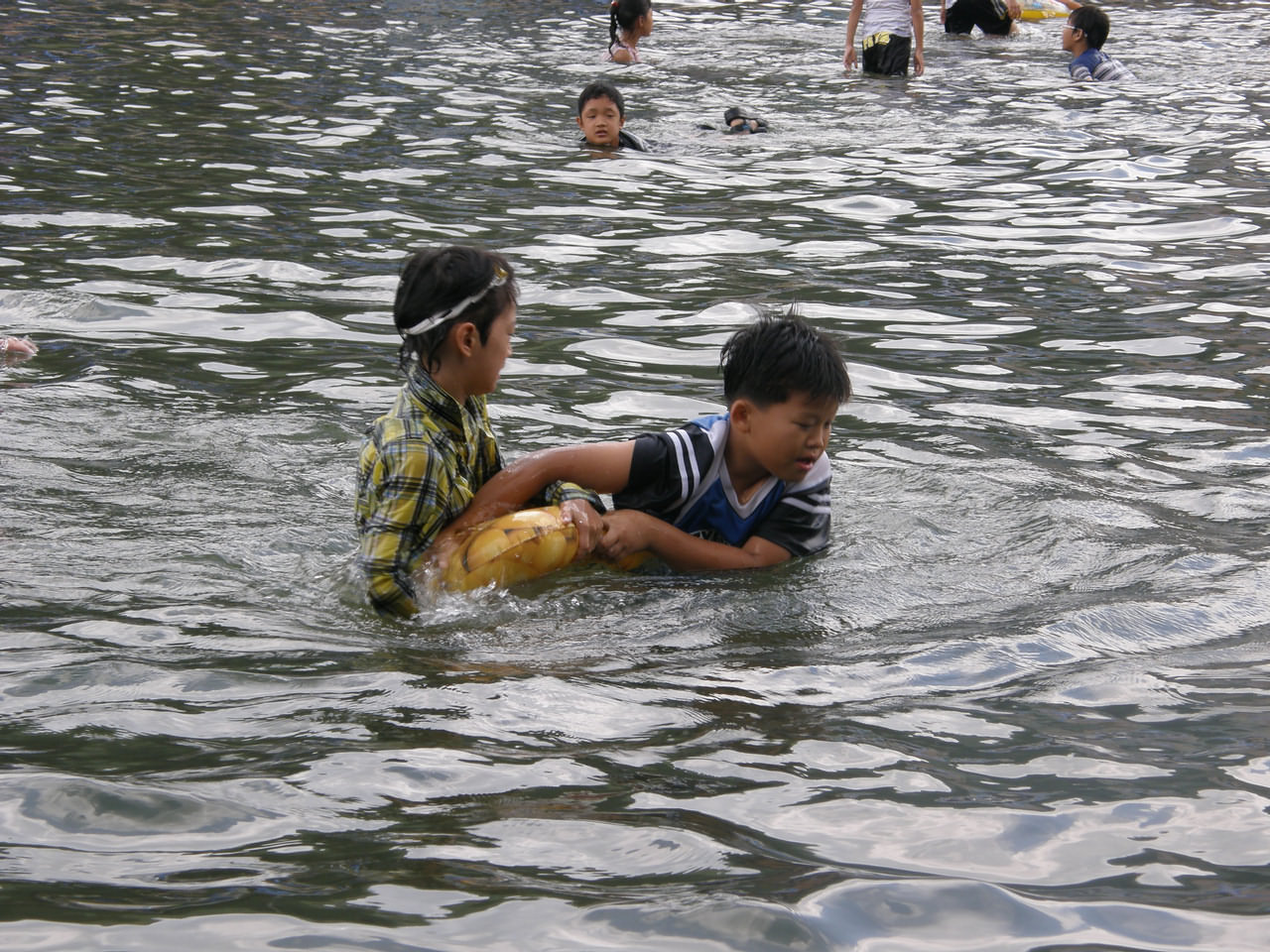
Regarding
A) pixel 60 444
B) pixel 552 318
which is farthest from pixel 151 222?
pixel 60 444

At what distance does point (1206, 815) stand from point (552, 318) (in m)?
5.73

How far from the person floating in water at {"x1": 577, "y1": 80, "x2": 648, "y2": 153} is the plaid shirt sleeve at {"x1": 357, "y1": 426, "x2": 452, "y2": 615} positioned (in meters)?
8.26

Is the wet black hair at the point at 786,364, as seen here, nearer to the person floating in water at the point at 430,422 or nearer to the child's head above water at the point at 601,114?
the person floating in water at the point at 430,422

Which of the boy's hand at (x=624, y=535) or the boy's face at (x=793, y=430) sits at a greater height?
the boy's face at (x=793, y=430)

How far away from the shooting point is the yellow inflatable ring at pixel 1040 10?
22.7 metres

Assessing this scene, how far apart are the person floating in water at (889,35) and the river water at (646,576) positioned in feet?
11.4

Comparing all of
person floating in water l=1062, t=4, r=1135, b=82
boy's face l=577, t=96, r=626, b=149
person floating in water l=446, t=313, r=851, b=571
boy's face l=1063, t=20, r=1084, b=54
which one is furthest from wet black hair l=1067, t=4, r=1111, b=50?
person floating in water l=446, t=313, r=851, b=571

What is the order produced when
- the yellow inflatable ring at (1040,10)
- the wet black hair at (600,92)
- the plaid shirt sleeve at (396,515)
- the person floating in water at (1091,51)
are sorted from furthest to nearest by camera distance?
the yellow inflatable ring at (1040,10), the person floating in water at (1091,51), the wet black hair at (600,92), the plaid shirt sleeve at (396,515)

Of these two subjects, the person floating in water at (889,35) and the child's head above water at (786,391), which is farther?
the person floating in water at (889,35)

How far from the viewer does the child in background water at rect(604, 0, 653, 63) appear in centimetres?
1775

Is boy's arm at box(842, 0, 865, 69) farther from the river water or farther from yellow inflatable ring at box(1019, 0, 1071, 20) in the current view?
yellow inflatable ring at box(1019, 0, 1071, 20)

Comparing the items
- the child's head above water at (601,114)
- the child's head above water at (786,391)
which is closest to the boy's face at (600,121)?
the child's head above water at (601,114)

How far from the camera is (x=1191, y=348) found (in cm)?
780

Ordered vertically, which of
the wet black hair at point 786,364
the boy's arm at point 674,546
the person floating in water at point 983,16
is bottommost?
the boy's arm at point 674,546
